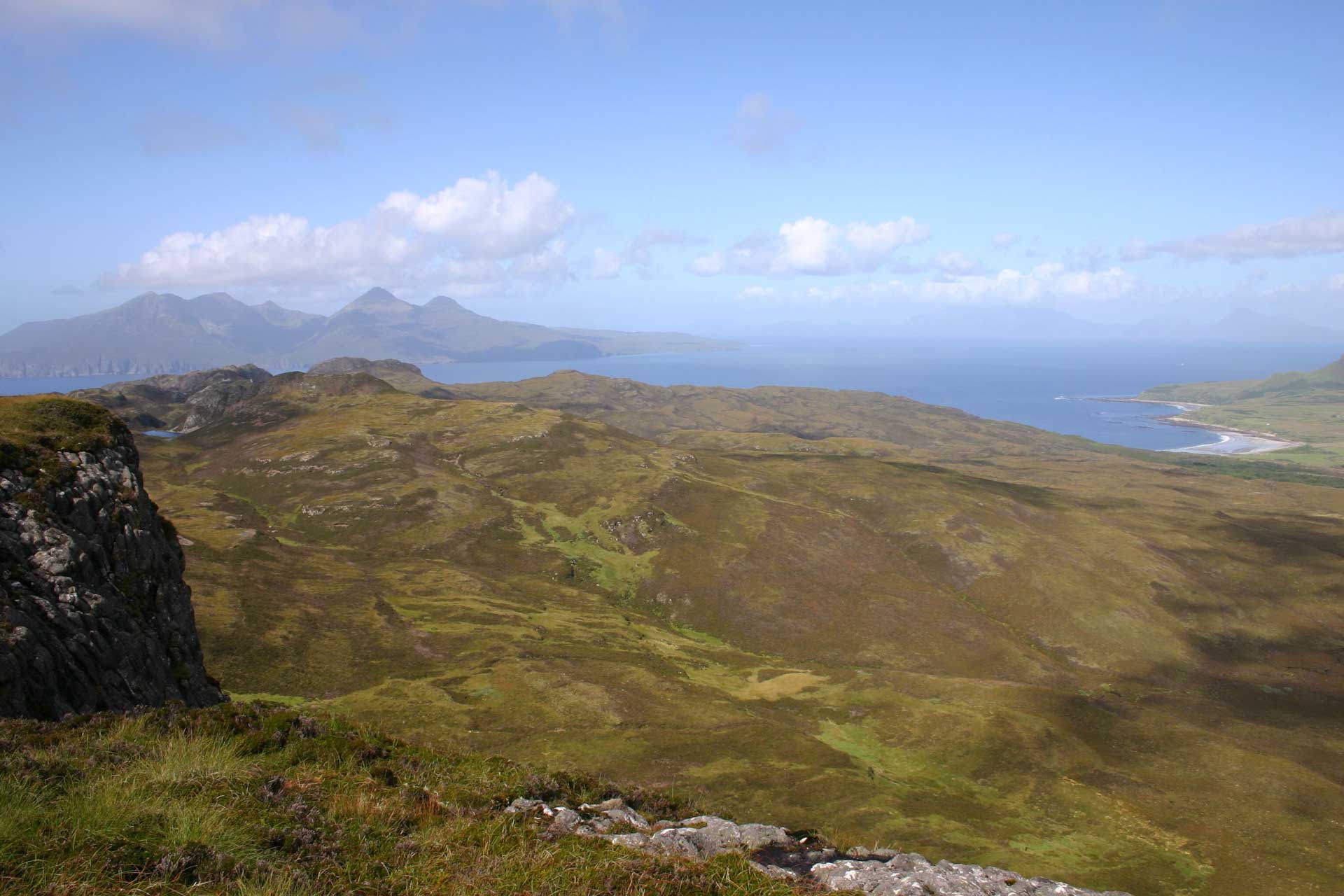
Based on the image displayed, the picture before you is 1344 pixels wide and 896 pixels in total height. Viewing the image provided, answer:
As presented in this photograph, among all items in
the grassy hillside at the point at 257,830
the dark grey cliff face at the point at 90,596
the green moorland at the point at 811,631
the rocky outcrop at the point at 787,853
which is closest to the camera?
the grassy hillside at the point at 257,830

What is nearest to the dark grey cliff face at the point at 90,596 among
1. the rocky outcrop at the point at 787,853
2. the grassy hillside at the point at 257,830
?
the grassy hillside at the point at 257,830

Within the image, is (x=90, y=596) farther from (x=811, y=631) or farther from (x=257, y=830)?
(x=811, y=631)

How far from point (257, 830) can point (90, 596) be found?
1288 inches

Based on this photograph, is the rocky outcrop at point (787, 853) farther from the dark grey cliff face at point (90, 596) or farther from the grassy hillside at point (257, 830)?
the dark grey cliff face at point (90, 596)

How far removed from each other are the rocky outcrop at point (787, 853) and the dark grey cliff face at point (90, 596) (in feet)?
79.4

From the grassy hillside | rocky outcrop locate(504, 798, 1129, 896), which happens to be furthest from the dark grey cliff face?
rocky outcrop locate(504, 798, 1129, 896)

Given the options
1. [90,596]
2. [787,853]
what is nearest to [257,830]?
[787,853]

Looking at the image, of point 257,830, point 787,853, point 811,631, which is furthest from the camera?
point 811,631

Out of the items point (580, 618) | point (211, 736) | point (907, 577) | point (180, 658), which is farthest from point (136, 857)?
point (907, 577)

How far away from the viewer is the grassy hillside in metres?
9.01

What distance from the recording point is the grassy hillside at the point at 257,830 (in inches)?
355

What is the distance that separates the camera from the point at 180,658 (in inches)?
1581

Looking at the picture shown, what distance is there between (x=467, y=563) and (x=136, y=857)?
119 m

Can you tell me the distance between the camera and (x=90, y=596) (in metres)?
33.9
